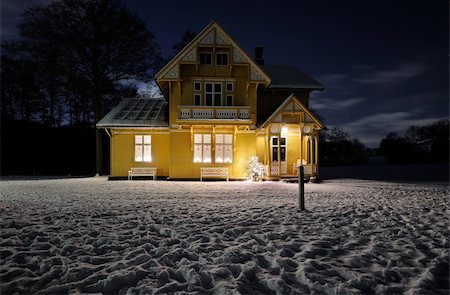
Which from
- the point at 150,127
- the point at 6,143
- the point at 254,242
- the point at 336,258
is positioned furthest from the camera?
the point at 6,143

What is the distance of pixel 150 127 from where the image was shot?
18.7 m

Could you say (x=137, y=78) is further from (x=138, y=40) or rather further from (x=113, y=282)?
(x=113, y=282)

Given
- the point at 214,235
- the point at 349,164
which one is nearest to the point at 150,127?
the point at 214,235

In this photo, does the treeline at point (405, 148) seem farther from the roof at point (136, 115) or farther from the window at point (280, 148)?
the roof at point (136, 115)

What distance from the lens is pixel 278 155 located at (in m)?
18.4

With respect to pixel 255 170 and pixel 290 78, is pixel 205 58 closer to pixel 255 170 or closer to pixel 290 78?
pixel 290 78

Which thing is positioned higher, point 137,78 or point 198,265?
point 137,78

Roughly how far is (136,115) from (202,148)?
5.31 m

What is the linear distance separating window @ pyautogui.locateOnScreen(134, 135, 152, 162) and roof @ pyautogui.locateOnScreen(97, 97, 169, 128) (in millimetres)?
1017

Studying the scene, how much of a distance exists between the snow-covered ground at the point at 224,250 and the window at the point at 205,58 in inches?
510

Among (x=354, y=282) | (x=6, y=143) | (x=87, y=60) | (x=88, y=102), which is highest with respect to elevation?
(x=87, y=60)

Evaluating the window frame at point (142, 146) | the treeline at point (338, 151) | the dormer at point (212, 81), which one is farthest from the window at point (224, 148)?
the treeline at point (338, 151)

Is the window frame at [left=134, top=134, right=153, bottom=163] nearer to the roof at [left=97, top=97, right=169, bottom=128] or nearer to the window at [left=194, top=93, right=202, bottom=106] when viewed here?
the roof at [left=97, top=97, right=169, bottom=128]

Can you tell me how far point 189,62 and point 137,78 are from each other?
A: 692 centimetres
